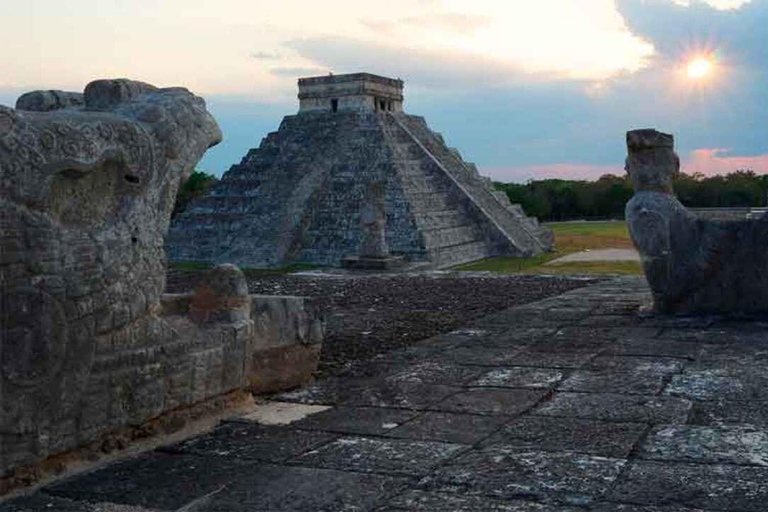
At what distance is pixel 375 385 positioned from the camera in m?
6.37

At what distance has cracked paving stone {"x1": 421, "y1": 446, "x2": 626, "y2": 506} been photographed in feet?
12.8

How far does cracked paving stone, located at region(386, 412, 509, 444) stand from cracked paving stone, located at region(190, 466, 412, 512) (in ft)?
2.40

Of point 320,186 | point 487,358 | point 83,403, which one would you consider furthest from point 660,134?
point 320,186

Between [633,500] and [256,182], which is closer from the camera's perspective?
[633,500]

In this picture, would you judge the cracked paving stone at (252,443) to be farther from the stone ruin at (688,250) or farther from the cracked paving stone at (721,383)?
the stone ruin at (688,250)

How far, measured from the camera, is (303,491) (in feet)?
13.2

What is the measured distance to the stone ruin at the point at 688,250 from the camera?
353 inches

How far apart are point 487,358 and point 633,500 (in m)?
3.58

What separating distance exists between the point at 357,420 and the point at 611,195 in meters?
40.4

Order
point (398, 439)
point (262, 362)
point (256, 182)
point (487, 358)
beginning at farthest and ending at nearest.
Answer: point (256, 182) < point (487, 358) < point (262, 362) < point (398, 439)

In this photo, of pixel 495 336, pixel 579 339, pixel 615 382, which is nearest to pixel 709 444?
pixel 615 382

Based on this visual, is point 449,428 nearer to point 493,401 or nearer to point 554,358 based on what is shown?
point 493,401

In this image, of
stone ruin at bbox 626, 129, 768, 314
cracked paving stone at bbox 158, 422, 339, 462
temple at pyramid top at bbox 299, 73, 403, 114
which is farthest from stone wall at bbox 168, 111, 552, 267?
cracked paving stone at bbox 158, 422, 339, 462

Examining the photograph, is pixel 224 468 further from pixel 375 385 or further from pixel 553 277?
pixel 553 277
